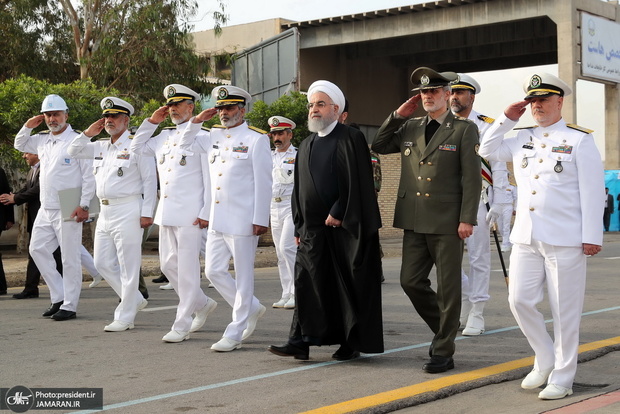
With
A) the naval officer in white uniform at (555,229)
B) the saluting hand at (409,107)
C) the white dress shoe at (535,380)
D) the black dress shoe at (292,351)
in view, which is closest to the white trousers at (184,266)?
the black dress shoe at (292,351)

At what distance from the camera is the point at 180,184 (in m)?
8.38

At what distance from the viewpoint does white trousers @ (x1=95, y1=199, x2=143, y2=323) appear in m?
8.91

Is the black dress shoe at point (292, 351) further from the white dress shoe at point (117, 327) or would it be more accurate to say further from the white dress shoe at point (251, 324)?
the white dress shoe at point (117, 327)

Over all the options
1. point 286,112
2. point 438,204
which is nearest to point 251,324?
point 438,204

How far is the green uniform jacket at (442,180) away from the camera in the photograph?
6766 mm

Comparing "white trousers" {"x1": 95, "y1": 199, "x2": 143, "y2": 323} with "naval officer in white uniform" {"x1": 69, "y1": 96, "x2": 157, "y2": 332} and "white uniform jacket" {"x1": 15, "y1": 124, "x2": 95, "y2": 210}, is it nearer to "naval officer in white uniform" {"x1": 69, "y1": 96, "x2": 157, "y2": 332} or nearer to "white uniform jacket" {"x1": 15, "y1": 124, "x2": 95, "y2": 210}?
"naval officer in white uniform" {"x1": 69, "y1": 96, "x2": 157, "y2": 332}

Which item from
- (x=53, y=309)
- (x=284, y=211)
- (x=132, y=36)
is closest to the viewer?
(x=53, y=309)

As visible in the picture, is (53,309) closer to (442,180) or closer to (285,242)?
(285,242)

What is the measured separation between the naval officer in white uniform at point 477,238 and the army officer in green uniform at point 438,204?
1425 millimetres

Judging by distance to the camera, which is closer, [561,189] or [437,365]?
[561,189]

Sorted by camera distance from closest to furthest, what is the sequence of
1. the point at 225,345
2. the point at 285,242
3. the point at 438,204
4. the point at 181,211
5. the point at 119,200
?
the point at 438,204 → the point at 225,345 → the point at 181,211 → the point at 119,200 → the point at 285,242

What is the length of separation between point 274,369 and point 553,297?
7.00 ft

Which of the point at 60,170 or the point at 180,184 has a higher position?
the point at 60,170

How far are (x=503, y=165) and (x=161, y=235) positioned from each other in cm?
336
